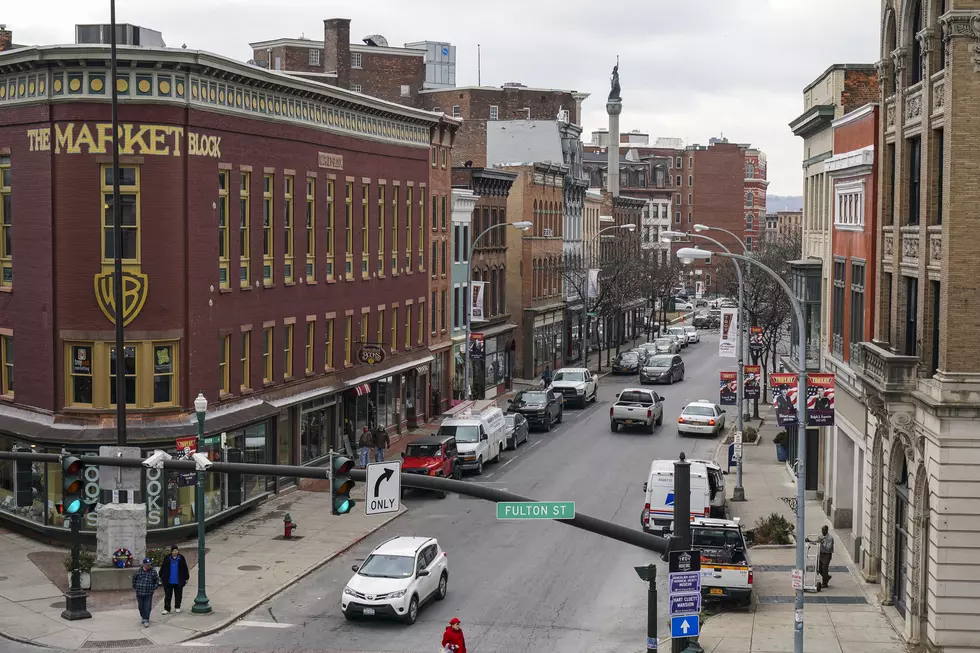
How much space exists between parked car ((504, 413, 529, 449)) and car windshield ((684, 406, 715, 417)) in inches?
315

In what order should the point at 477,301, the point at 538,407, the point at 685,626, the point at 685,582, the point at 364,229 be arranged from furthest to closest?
the point at 477,301
the point at 538,407
the point at 364,229
the point at 685,626
the point at 685,582

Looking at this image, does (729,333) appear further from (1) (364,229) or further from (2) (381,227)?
(2) (381,227)

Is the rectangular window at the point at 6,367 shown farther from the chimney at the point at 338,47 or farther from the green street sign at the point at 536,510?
the chimney at the point at 338,47

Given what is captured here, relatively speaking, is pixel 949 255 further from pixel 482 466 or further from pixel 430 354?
pixel 430 354

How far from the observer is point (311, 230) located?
4772cm

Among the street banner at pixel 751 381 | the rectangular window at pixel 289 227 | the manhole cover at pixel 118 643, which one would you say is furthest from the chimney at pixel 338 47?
the manhole cover at pixel 118 643

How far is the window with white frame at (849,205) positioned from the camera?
35.8 m

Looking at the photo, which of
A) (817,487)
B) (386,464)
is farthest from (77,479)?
(817,487)

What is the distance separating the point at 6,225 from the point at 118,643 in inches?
639

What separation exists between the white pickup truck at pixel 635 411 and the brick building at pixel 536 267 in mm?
21533

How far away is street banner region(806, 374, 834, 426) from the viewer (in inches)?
1302

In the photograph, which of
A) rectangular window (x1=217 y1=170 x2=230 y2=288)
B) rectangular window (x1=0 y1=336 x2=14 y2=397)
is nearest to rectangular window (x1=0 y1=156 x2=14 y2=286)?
rectangular window (x1=0 y1=336 x2=14 y2=397)

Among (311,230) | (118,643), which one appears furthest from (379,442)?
(118,643)

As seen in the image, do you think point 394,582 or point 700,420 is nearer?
point 394,582
